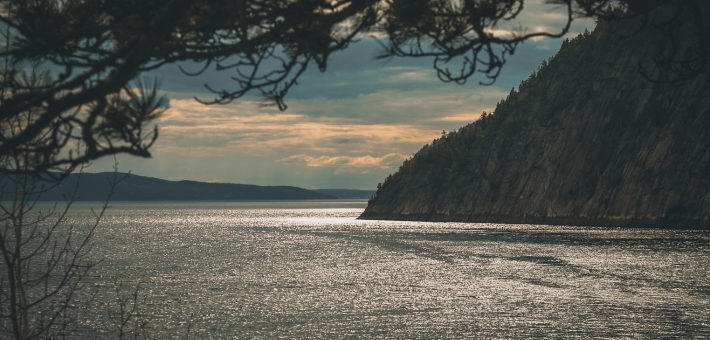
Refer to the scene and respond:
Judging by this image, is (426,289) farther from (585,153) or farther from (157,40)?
(585,153)

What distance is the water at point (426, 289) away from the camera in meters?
35.8

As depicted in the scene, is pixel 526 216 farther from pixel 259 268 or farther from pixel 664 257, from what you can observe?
pixel 259 268

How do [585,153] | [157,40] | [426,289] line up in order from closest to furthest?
[157,40]
[426,289]
[585,153]

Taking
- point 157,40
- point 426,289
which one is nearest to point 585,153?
point 426,289

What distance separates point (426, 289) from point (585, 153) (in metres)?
87.4

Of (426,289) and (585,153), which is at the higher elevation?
(585,153)

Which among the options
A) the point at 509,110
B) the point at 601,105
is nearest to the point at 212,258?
the point at 601,105

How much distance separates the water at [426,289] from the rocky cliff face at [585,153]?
596 inches

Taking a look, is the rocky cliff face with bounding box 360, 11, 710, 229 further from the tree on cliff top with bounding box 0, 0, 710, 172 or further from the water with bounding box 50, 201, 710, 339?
the tree on cliff top with bounding box 0, 0, 710, 172

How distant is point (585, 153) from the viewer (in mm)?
122938

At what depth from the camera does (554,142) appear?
132 m

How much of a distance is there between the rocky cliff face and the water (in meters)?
15.1

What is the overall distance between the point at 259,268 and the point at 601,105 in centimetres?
9646

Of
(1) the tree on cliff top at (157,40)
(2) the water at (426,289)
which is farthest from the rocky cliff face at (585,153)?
(1) the tree on cliff top at (157,40)
